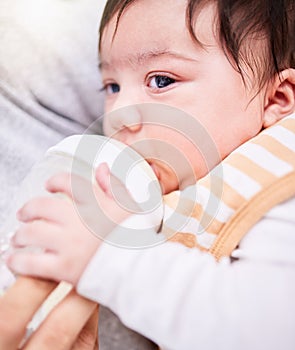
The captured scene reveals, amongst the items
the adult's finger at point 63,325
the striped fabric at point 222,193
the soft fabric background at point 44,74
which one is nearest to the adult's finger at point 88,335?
the adult's finger at point 63,325

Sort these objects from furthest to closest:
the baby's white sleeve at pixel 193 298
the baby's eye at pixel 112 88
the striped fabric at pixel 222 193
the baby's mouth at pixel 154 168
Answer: the baby's eye at pixel 112 88
the baby's mouth at pixel 154 168
the striped fabric at pixel 222 193
the baby's white sleeve at pixel 193 298

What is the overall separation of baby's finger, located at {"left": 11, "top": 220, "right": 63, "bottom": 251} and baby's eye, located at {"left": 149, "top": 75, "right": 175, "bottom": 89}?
0.36 meters

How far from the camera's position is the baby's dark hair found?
839 millimetres

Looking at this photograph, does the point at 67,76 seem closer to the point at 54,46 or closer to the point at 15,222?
the point at 54,46

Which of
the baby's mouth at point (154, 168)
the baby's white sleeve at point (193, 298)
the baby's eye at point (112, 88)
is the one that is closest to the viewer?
the baby's white sleeve at point (193, 298)

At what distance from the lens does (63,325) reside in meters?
0.61

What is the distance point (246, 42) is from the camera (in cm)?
84

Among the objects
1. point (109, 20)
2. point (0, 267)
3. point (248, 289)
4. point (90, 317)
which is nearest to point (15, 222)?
point (0, 267)

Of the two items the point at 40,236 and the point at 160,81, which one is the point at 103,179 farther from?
the point at 160,81

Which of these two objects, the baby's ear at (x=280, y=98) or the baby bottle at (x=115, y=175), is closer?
the baby bottle at (x=115, y=175)

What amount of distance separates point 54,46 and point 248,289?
67 centimetres

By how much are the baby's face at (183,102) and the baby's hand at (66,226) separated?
19cm

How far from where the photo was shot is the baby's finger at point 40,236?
2.01 feet

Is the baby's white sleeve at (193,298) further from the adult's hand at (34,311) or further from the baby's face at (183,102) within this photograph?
the baby's face at (183,102)
